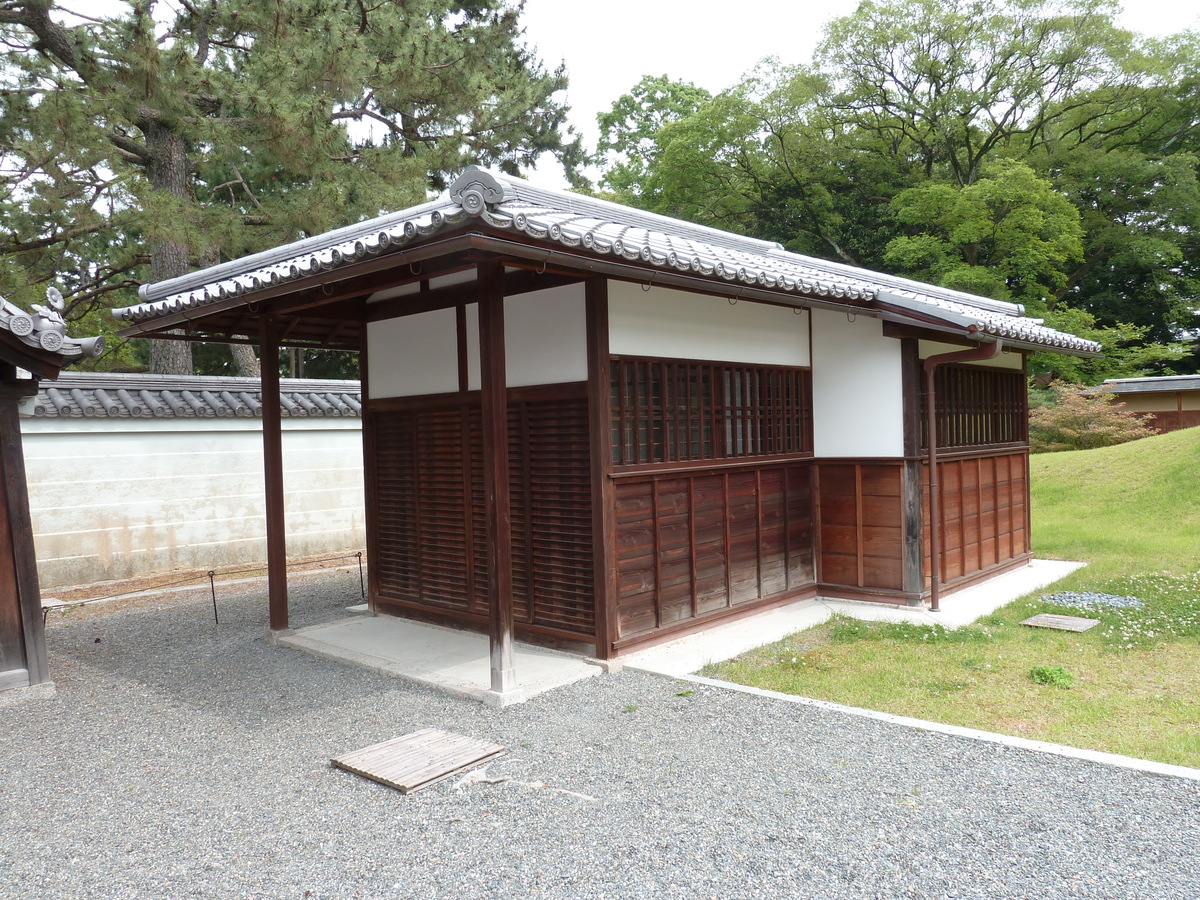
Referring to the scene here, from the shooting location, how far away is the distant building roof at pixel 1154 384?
78.5ft

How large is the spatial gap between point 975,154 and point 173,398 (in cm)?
2359

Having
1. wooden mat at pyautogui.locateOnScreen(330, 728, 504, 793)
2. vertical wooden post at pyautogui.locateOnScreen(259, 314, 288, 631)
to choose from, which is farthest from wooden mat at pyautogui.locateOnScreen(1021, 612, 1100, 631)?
vertical wooden post at pyautogui.locateOnScreen(259, 314, 288, 631)

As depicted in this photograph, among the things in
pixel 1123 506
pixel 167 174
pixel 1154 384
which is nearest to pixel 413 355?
pixel 167 174

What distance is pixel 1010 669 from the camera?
590cm

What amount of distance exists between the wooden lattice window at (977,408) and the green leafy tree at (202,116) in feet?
30.1

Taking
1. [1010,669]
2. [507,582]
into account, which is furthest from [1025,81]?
[507,582]

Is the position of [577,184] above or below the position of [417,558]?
above

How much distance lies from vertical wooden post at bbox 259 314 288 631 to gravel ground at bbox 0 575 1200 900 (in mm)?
1762

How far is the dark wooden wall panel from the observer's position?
6414mm

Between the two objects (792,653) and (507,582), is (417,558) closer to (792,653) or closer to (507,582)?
(507,582)

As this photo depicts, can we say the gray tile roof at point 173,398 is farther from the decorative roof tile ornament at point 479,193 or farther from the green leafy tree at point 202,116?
the decorative roof tile ornament at point 479,193

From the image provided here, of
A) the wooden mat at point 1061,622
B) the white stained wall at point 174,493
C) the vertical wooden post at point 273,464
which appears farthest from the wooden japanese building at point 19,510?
the wooden mat at point 1061,622

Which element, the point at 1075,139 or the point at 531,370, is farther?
the point at 1075,139

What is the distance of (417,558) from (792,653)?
357 cm
